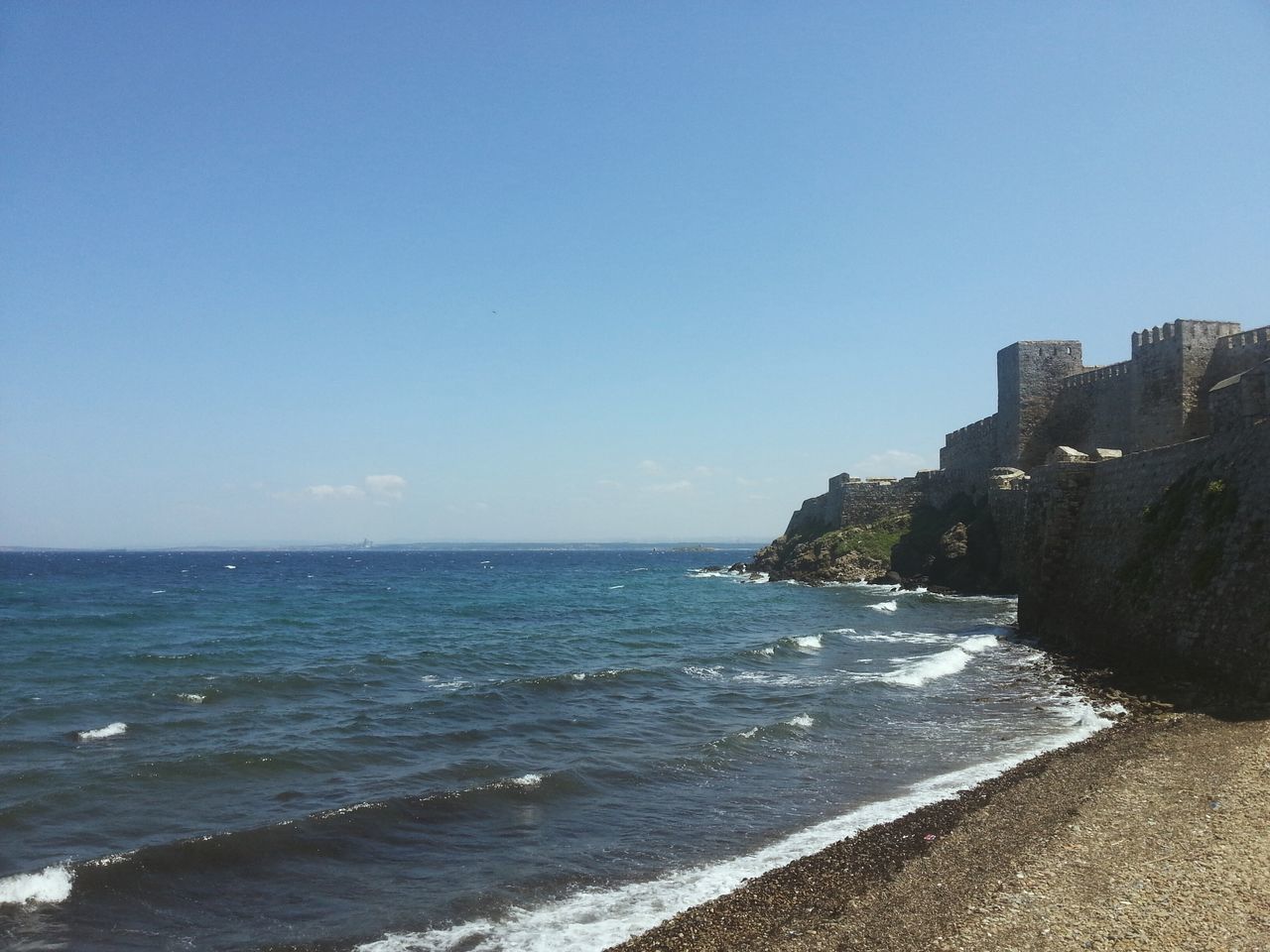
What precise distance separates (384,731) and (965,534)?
3634cm

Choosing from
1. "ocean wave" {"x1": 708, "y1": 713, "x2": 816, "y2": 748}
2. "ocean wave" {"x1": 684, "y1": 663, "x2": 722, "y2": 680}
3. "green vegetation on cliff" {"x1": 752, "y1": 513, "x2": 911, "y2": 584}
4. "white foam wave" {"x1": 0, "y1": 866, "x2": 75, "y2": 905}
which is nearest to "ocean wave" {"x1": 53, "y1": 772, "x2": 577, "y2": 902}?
"white foam wave" {"x1": 0, "y1": 866, "x2": 75, "y2": 905}

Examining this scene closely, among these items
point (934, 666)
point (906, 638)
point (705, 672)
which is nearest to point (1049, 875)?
point (934, 666)

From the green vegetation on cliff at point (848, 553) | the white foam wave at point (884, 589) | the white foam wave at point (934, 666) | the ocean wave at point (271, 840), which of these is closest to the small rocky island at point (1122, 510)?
the green vegetation on cliff at point (848, 553)

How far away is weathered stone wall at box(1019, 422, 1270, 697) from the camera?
15.8 meters

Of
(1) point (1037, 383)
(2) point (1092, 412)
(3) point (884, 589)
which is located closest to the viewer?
(2) point (1092, 412)

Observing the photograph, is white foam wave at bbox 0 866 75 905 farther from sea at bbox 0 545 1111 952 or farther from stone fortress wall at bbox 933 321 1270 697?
stone fortress wall at bbox 933 321 1270 697

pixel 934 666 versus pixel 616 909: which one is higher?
pixel 934 666

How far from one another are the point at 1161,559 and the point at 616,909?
16294 millimetres

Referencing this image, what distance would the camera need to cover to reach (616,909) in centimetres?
947

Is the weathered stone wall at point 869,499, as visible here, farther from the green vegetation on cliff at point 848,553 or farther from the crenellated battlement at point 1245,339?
the crenellated battlement at point 1245,339

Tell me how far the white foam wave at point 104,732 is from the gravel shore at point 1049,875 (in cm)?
1386

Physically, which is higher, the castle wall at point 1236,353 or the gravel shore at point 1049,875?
the castle wall at point 1236,353

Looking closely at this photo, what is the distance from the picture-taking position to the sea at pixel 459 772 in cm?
973

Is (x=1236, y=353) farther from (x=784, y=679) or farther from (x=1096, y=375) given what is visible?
(x=784, y=679)
